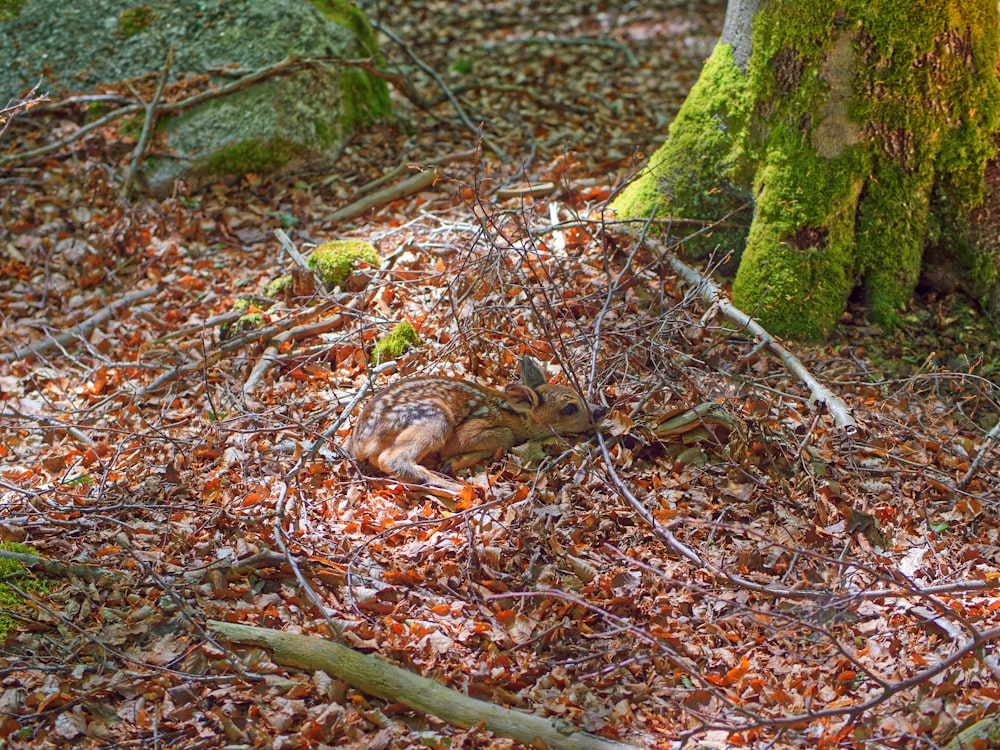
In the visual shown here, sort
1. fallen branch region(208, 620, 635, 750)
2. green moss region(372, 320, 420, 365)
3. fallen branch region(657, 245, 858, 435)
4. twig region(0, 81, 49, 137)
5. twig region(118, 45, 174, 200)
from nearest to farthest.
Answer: fallen branch region(208, 620, 635, 750)
fallen branch region(657, 245, 858, 435)
twig region(0, 81, 49, 137)
green moss region(372, 320, 420, 365)
twig region(118, 45, 174, 200)

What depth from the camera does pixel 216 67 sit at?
966 centimetres

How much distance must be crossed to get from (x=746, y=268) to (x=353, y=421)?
3074mm

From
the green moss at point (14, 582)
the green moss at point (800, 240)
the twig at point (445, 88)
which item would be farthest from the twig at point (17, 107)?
the green moss at point (800, 240)

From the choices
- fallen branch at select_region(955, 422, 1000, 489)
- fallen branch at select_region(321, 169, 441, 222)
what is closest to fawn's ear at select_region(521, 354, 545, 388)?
fallen branch at select_region(955, 422, 1000, 489)

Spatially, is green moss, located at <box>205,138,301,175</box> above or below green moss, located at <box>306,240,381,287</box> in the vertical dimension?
above

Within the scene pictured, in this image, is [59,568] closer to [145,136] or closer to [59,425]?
[59,425]

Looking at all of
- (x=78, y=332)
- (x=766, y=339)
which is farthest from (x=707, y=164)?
(x=78, y=332)

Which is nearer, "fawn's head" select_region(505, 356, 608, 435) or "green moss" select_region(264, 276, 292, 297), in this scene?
"fawn's head" select_region(505, 356, 608, 435)

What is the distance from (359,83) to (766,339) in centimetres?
602

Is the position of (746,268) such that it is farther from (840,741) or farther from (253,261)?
(253,261)

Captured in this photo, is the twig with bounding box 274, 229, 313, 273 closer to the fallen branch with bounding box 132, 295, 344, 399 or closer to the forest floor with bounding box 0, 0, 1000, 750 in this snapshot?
the forest floor with bounding box 0, 0, 1000, 750

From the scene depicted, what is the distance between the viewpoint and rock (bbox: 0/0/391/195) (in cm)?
923

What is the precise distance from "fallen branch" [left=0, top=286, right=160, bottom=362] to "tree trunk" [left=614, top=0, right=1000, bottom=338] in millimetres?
5070

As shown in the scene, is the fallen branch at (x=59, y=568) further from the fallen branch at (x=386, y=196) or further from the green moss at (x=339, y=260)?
the fallen branch at (x=386, y=196)
